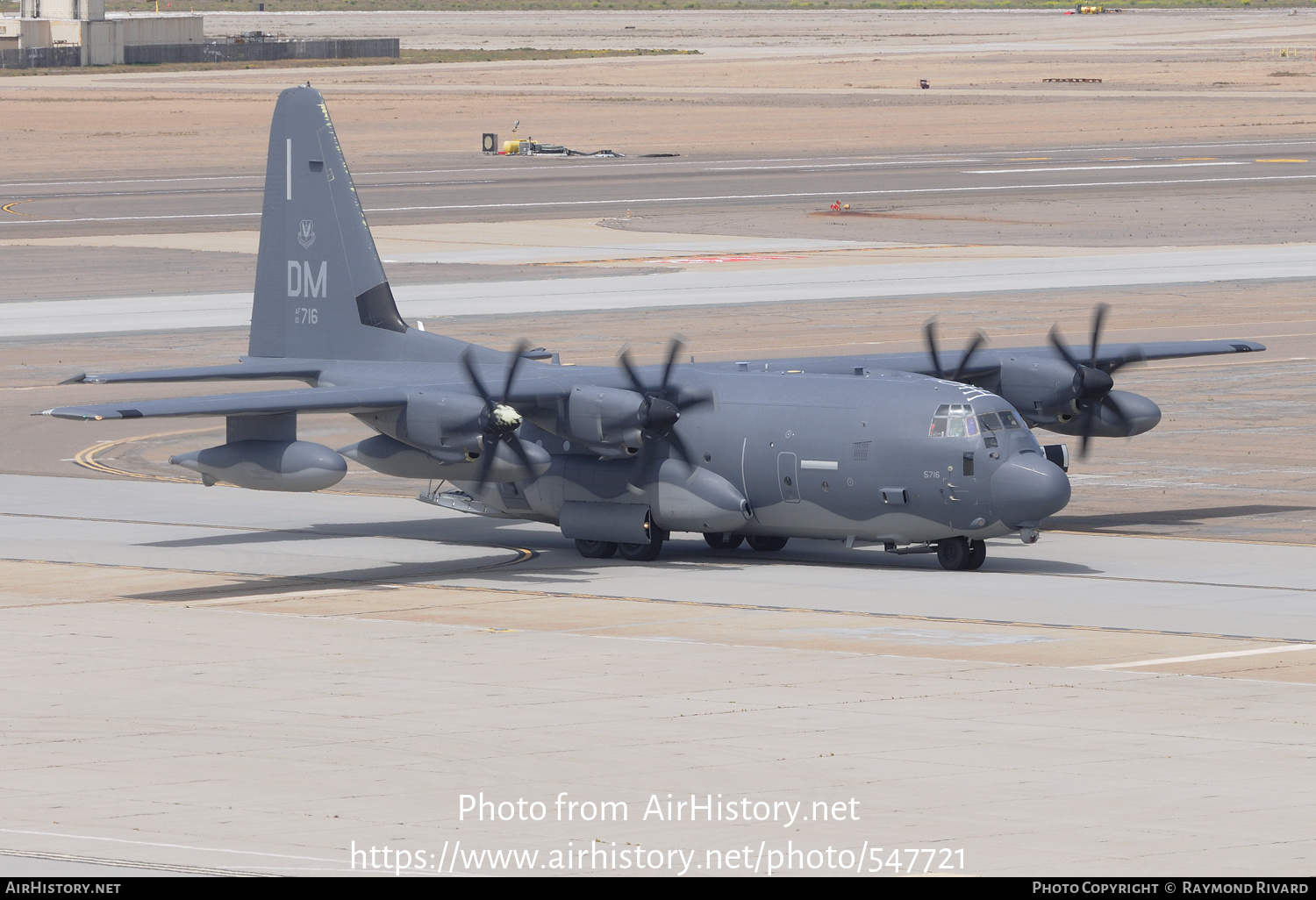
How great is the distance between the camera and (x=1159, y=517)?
4081cm

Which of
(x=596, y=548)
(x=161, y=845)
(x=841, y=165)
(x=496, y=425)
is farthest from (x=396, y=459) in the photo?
(x=841, y=165)

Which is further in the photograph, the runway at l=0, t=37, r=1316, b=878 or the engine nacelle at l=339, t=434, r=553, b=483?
the engine nacelle at l=339, t=434, r=553, b=483

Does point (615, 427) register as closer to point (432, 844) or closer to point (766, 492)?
point (766, 492)

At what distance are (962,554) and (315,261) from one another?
14.6 metres

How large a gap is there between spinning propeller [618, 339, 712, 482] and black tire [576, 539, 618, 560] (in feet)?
5.94

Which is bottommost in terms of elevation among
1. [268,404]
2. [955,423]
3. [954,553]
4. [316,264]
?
[954,553]

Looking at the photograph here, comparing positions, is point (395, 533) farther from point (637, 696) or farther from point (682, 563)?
point (637, 696)

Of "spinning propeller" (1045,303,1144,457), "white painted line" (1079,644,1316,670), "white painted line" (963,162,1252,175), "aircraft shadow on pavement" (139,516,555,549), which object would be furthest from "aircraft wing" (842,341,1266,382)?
"white painted line" (963,162,1252,175)

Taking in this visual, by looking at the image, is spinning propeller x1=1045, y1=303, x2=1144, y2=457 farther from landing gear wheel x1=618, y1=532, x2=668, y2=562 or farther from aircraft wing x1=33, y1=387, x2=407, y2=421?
aircraft wing x1=33, y1=387, x2=407, y2=421

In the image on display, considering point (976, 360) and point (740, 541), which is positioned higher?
point (976, 360)

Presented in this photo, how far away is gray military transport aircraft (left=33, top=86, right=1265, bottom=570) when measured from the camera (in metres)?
33.9

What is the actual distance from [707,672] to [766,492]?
8.73 meters

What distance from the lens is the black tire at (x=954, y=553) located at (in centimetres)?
3503
